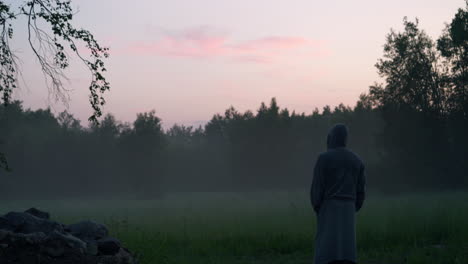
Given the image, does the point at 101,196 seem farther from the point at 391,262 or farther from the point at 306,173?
the point at 391,262

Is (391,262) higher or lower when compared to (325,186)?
lower

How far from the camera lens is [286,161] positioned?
75438mm

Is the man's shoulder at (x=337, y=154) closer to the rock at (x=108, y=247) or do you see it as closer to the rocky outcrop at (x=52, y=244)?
the rocky outcrop at (x=52, y=244)

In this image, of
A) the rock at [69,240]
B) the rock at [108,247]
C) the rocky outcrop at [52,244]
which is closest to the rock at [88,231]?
the rocky outcrop at [52,244]

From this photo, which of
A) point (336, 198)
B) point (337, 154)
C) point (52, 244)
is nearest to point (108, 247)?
point (52, 244)

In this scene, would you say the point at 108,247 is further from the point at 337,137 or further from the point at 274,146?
the point at 274,146

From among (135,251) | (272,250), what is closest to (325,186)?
(135,251)

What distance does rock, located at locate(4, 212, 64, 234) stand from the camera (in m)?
10.3

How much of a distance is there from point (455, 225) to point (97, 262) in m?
12.3

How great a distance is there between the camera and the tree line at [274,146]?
4672 cm

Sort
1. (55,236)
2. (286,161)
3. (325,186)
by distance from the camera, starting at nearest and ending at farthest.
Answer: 1. (325,186)
2. (55,236)
3. (286,161)

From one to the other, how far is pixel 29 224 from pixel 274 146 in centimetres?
6531

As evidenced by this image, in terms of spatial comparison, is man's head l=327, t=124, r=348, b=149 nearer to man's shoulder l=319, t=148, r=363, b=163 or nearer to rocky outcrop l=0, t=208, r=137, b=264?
man's shoulder l=319, t=148, r=363, b=163

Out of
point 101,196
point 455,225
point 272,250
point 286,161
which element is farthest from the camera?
point 286,161
